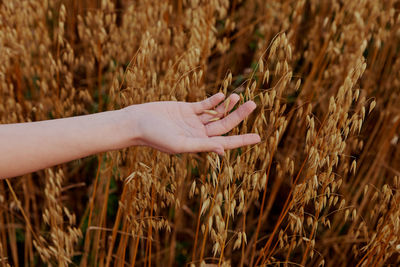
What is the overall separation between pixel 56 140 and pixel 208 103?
0.39 meters

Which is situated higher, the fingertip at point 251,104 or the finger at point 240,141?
the fingertip at point 251,104

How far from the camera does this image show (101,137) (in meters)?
1.02

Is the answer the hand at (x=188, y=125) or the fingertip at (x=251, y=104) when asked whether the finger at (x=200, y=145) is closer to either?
the hand at (x=188, y=125)

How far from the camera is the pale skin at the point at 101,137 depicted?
3.22 feet

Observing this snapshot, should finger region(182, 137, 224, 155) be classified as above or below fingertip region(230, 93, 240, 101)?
below

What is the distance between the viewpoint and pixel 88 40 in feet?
5.82

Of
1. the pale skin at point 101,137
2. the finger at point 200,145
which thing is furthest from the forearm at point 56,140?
the finger at point 200,145

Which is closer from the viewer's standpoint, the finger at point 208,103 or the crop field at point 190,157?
the finger at point 208,103

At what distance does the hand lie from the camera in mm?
971

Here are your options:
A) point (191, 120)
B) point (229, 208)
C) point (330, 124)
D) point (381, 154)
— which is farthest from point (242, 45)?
point (229, 208)

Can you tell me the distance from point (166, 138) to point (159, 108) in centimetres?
14

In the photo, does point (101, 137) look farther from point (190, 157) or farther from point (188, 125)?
point (190, 157)

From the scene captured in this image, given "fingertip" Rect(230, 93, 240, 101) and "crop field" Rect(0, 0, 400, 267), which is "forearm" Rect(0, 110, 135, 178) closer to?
"crop field" Rect(0, 0, 400, 267)

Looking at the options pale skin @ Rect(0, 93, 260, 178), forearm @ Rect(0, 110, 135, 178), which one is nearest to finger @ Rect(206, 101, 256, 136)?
pale skin @ Rect(0, 93, 260, 178)
